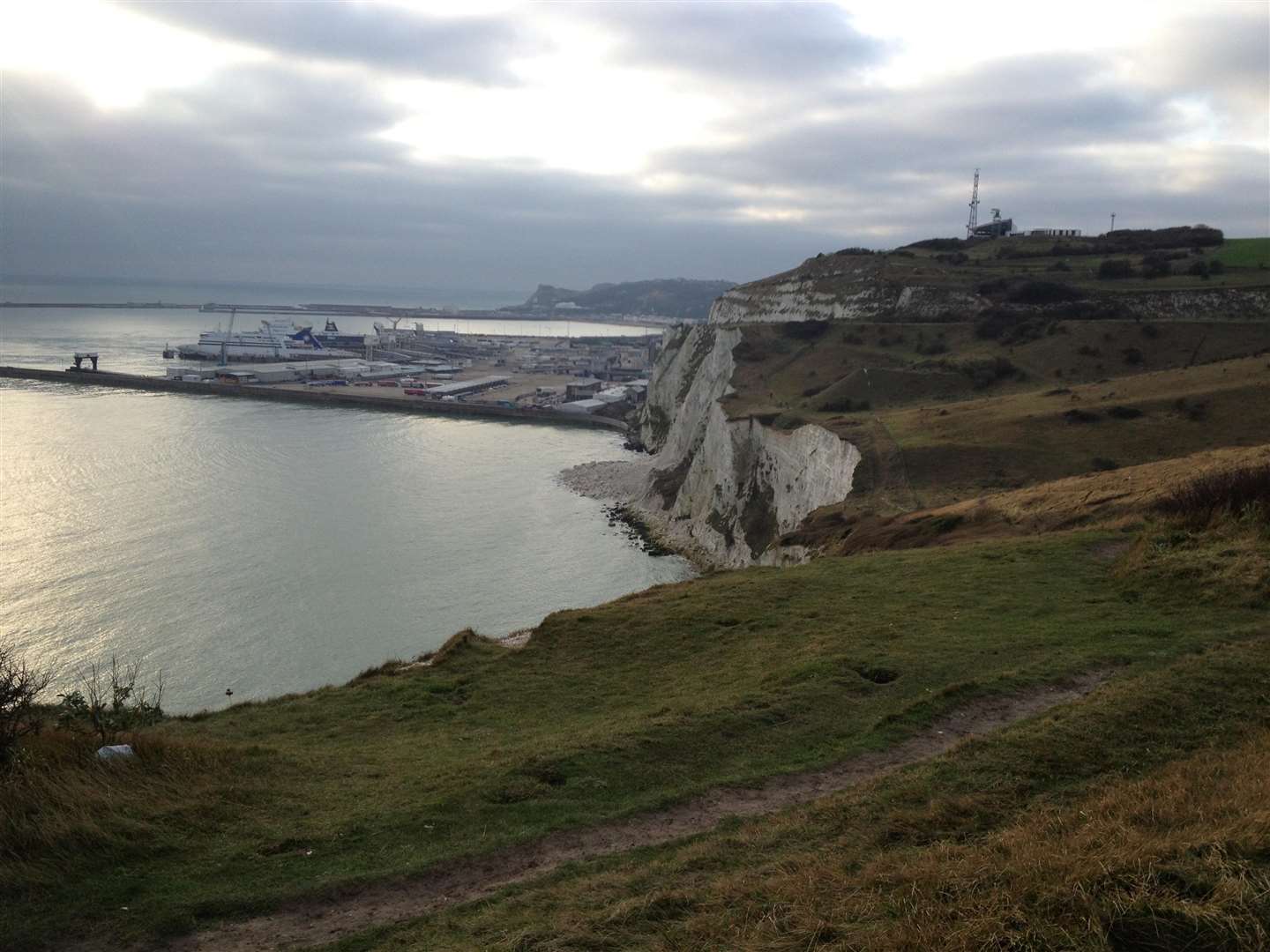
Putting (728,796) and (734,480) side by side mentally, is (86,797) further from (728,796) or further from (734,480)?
(734,480)

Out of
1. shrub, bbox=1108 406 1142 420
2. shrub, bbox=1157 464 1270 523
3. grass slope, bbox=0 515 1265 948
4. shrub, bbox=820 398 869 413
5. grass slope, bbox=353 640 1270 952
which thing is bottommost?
grass slope, bbox=0 515 1265 948

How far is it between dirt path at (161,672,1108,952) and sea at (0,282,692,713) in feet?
52.4

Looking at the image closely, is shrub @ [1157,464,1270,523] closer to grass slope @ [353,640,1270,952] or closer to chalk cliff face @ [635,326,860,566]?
grass slope @ [353,640,1270,952]

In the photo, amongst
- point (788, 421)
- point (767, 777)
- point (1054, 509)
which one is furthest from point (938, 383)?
point (767, 777)

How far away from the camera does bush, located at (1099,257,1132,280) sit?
193 feet

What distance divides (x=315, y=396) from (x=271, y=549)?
59.4 metres

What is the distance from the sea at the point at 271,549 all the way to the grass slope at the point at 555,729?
11095 millimetres

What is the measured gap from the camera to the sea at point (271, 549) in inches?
947

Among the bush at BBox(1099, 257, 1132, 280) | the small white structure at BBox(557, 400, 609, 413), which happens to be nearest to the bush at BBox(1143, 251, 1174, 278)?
the bush at BBox(1099, 257, 1132, 280)

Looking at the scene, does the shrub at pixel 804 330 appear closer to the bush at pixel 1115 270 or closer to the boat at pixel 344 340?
the bush at pixel 1115 270

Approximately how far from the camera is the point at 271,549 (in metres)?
33.6

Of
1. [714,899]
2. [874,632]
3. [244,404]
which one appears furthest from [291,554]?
[244,404]

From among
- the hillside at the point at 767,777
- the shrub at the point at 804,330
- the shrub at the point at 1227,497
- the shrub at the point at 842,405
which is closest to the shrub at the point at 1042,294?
the shrub at the point at 804,330

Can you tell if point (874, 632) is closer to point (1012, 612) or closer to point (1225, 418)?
point (1012, 612)
